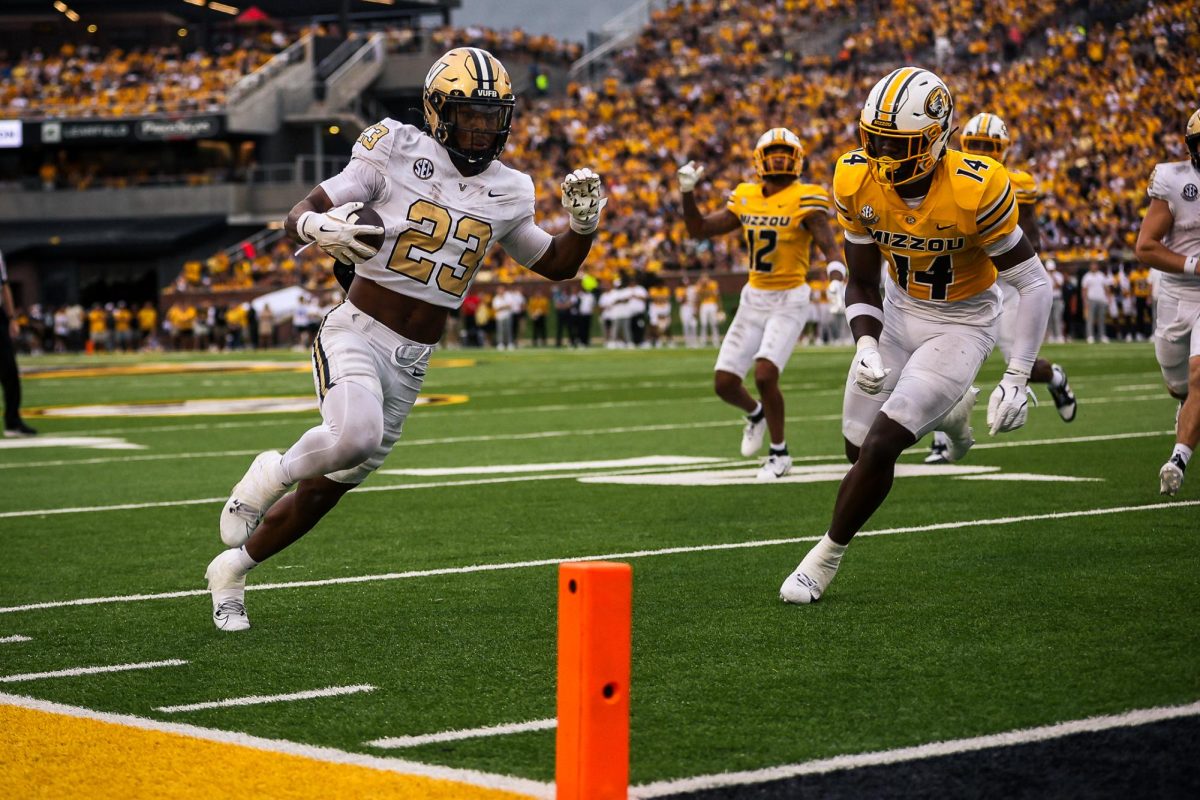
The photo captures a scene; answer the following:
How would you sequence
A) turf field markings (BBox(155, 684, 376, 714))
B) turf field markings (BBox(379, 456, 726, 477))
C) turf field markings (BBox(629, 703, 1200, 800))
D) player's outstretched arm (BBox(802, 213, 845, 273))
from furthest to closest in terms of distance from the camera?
turf field markings (BBox(379, 456, 726, 477)), player's outstretched arm (BBox(802, 213, 845, 273)), turf field markings (BBox(155, 684, 376, 714)), turf field markings (BBox(629, 703, 1200, 800))

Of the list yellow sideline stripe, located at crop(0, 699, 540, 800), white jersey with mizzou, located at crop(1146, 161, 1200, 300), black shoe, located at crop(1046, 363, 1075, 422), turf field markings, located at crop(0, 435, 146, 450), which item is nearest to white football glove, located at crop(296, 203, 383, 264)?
yellow sideline stripe, located at crop(0, 699, 540, 800)

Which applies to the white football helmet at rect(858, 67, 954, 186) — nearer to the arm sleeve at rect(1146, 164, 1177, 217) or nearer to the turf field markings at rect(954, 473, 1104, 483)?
the arm sleeve at rect(1146, 164, 1177, 217)

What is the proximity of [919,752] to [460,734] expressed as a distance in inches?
44.9

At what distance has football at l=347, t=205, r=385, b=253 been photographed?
17.6 ft

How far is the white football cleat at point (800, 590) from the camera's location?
5707 mm

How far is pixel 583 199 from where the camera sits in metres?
5.86

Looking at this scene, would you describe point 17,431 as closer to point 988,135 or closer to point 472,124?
point 988,135

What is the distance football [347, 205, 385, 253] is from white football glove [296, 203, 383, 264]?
0.08 ft

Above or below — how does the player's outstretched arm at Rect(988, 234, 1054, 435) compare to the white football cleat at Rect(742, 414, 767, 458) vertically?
above

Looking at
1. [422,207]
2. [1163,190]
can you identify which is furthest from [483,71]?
[1163,190]

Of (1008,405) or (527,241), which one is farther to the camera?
(527,241)

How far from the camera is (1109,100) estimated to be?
32844 millimetres

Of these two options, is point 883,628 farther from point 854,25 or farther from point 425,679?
point 854,25

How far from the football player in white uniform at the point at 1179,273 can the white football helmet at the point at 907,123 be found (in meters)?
2.92
